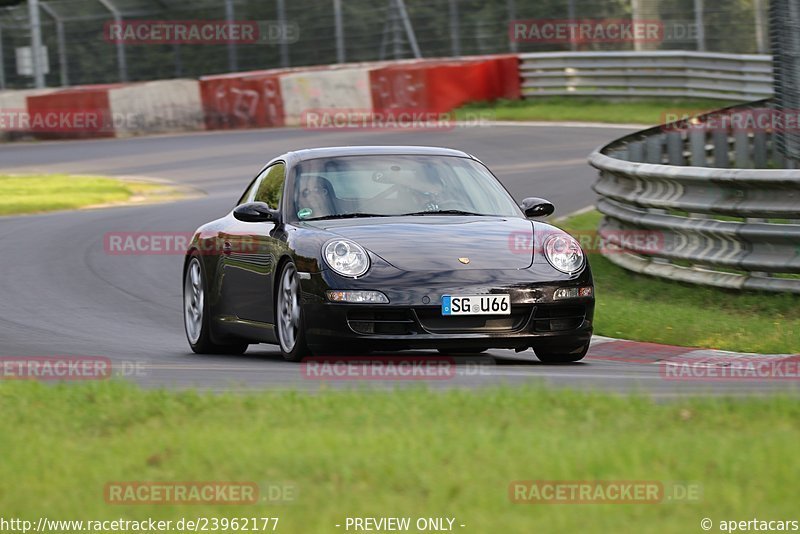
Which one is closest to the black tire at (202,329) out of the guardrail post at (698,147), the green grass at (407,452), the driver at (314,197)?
the driver at (314,197)

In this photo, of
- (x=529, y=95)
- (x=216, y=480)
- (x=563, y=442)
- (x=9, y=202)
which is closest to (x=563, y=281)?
(x=563, y=442)

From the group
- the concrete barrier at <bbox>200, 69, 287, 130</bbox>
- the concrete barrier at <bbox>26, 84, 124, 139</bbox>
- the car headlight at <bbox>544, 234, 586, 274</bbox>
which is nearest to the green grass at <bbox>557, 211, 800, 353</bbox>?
the car headlight at <bbox>544, 234, 586, 274</bbox>

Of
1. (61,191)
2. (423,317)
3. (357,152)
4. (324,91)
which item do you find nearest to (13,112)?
(324,91)

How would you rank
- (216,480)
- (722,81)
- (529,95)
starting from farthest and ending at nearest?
(529,95) < (722,81) < (216,480)

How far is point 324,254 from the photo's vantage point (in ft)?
28.3

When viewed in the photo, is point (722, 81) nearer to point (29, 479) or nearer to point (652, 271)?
point (652, 271)

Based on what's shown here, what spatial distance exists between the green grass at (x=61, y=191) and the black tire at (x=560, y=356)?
512 inches

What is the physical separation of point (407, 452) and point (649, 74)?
25.8 m

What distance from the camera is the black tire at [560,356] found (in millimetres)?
9109

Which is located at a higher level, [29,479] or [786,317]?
[29,479]

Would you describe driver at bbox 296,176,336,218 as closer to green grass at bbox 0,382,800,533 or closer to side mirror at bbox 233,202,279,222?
side mirror at bbox 233,202,279,222

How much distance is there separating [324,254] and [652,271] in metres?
4.58

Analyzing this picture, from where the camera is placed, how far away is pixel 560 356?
9211 mm

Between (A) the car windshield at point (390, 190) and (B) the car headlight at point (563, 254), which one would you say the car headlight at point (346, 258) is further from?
(B) the car headlight at point (563, 254)
